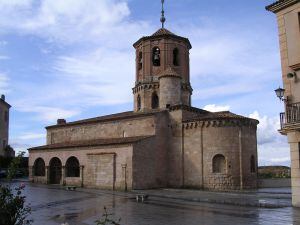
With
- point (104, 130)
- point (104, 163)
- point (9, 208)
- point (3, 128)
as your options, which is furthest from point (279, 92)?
point (3, 128)

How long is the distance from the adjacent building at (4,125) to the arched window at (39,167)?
17.6 metres

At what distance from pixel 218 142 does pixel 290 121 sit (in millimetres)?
13243

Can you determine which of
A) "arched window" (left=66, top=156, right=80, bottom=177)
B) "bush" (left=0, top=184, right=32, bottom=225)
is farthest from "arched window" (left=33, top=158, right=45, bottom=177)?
"bush" (left=0, top=184, right=32, bottom=225)

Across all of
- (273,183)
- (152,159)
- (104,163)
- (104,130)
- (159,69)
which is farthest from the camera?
(104,130)

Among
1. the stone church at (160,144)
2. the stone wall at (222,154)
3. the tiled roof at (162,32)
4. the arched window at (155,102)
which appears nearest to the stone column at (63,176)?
the stone church at (160,144)

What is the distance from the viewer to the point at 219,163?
97.6 feet

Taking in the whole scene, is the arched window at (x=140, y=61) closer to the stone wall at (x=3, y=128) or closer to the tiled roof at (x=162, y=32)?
the tiled roof at (x=162, y=32)

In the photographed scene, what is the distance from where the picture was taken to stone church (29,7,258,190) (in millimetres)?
29641

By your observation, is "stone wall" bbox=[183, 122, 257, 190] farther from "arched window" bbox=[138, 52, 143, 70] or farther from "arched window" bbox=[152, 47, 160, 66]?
"arched window" bbox=[138, 52, 143, 70]

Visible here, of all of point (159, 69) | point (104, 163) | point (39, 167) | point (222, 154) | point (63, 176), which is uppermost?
point (159, 69)

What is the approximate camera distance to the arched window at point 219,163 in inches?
1163

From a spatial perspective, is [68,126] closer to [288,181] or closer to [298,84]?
[288,181]

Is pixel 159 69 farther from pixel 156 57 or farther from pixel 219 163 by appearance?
pixel 219 163

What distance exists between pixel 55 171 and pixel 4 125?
22.1m
